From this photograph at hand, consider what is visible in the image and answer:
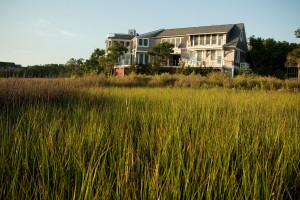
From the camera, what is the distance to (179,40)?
34.7 meters

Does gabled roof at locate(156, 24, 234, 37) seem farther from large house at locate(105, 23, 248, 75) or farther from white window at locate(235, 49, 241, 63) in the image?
white window at locate(235, 49, 241, 63)

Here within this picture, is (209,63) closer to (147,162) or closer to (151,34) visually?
(151,34)

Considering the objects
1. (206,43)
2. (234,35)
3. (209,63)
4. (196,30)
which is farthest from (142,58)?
(234,35)

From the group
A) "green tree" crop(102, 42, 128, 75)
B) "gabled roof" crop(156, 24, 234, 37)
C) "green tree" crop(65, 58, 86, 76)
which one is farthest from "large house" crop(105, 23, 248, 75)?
"green tree" crop(65, 58, 86, 76)

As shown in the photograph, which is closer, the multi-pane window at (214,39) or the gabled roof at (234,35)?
the gabled roof at (234,35)

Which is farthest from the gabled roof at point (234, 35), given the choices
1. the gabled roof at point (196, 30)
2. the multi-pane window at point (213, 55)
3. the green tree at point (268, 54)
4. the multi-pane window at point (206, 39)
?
the green tree at point (268, 54)

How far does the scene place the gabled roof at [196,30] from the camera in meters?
30.4

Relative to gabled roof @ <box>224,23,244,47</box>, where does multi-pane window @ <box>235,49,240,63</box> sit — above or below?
below

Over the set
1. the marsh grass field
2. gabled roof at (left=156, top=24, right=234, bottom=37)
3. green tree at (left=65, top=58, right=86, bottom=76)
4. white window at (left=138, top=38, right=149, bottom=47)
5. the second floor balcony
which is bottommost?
the marsh grass field

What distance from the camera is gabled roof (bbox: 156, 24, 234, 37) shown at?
99.7ft

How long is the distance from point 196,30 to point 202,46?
302 centimetres

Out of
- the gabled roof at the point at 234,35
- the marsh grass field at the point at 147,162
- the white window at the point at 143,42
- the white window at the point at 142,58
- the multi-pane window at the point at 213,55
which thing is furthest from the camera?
the white window at the point at 142,58

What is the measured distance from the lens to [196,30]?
1296 inches

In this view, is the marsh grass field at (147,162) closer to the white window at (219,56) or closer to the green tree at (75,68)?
the green tree at (75,68)
